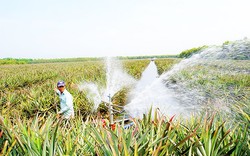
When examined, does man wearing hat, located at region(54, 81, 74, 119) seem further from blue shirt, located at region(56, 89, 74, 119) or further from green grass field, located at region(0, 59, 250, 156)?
green grass field, located at region(0, 59, 250, 156)

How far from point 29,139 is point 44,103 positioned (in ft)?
16.1

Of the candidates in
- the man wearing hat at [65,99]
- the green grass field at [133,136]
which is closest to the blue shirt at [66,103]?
the man wearing hat at [65,99]

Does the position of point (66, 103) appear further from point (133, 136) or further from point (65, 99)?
point (133, 136)

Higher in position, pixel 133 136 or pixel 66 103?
pixel 133 136

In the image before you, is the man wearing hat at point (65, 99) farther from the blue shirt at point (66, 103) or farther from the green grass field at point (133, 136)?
the green grass field at point (133, 136)

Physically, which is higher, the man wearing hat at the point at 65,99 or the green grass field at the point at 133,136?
the green grass field at the point at 133,136

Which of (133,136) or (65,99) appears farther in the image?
(65,99)

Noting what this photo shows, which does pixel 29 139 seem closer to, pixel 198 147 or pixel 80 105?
pixel 198 147

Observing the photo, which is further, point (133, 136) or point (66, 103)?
point (66, 103)

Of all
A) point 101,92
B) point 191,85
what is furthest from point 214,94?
point 101,92

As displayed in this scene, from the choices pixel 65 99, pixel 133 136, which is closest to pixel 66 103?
pixel 65 99

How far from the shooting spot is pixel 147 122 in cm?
249

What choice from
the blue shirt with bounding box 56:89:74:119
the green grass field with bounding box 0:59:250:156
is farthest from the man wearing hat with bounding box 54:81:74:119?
the green grass field with bounding box 0:59:250:156

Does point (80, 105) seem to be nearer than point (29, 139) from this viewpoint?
No
